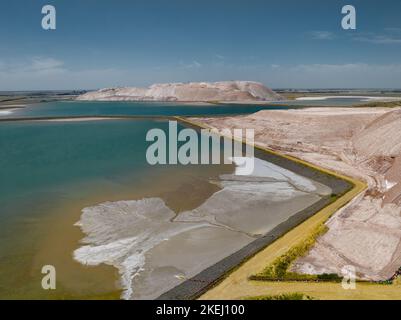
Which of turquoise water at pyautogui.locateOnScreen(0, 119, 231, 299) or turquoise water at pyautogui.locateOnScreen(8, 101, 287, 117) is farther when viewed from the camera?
turquoise water at pyautogui.locateOnScreen(8, 101, 287, 117)

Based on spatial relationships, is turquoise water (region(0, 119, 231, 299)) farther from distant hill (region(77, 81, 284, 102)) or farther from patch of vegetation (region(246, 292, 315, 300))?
distant hill (region(77, 81, 284, 102))

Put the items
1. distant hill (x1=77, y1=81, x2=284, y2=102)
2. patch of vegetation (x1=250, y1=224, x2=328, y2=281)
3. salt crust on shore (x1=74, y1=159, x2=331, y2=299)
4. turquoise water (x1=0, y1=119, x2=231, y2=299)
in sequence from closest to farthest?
patch of vegetation (x1=250, y1=224, x2=328, y2=281) → turquoise water (x1=0, y1=119, x2=231, y2=299) → salt crust on shore (x1=74, y1=159, x2=331, y2=299) → distant hill (x1=77, y1=81, x2=284, y2=102)

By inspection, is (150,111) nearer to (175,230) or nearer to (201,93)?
(201,93)

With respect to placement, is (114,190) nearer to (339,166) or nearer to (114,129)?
(339,166)

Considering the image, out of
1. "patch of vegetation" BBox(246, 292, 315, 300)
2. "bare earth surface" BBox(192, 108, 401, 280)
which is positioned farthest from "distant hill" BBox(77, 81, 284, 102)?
"patch of vegetation" BBox(246, 292, 315, 300)

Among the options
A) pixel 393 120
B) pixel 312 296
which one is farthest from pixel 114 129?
pixel 312 296

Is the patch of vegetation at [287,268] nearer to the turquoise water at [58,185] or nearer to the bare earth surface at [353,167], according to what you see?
the bare earth surface at [353,167]

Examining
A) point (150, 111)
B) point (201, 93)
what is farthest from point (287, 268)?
point (201, 93)
